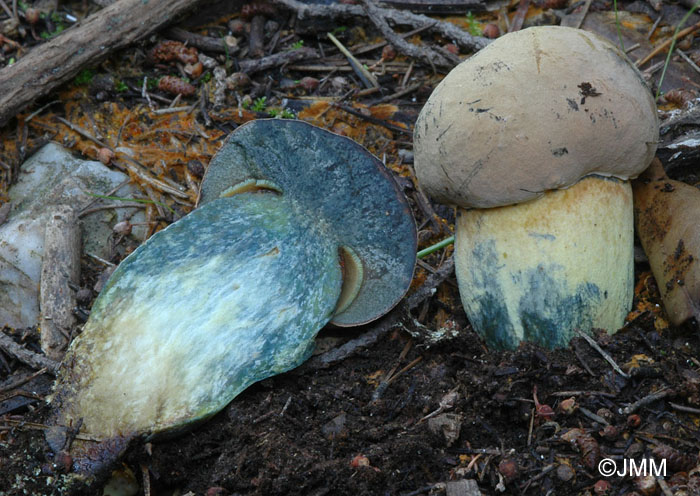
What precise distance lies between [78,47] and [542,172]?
2.45 metres

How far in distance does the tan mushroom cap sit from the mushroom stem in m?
0.09

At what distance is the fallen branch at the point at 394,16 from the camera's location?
3.42 meters

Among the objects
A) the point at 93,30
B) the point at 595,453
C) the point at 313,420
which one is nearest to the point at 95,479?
the point at 313,420

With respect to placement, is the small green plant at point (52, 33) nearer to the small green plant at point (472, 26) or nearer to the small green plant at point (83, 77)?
the small green plant at point (83, 77)

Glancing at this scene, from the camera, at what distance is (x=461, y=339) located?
7.96 ft

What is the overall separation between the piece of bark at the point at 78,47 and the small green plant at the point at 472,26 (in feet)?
4.87

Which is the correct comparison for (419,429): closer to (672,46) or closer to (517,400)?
(517,400)

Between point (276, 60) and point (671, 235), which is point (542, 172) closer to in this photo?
point (671, 235)

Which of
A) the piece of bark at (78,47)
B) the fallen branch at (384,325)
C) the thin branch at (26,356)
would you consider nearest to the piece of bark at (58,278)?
the thin branch at (26,356)

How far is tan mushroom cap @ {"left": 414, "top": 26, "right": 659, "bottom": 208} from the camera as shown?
210 centimetres

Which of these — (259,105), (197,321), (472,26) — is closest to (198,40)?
(259,105)

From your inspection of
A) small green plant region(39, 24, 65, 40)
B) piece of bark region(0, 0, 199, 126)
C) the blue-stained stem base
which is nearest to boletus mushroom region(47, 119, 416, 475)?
the blue-stained stem base

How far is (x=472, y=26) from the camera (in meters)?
3.55

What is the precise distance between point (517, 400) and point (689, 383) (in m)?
0.53
